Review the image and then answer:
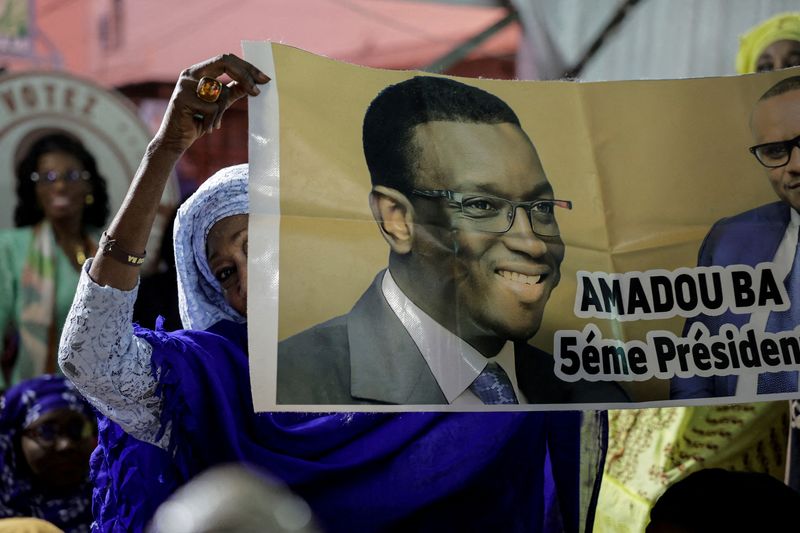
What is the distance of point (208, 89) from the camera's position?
2082mm

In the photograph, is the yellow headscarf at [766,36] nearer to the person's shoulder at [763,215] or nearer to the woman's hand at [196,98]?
the person's shoulder at [763,215]

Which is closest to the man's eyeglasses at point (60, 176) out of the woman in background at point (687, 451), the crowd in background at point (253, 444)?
the crowd in background at point (253, 444)

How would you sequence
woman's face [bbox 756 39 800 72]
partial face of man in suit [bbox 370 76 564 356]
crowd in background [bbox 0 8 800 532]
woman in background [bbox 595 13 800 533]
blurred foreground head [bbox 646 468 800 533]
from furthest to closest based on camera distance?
woman's face [bbox 756 39 800 72] < woman in background [bbox 595 13 800 533] < partial face of man in suit [bbox 370 76 564 356] < crowd in background [bbox 0 8 800 532] < blurred foreground head [bbox 646 468 800 533]

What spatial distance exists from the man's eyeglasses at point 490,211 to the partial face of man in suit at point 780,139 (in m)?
0.50

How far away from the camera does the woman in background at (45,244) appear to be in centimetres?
580

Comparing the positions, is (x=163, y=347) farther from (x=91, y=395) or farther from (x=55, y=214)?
(x=55, y=214)

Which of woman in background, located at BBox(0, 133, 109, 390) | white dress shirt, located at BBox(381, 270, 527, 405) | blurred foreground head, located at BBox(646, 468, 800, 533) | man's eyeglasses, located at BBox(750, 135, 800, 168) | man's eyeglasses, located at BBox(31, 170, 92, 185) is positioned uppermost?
man's eyeglasses, located at BBox(31, 170, 92, 185)

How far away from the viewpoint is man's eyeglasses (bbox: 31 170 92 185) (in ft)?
20.4

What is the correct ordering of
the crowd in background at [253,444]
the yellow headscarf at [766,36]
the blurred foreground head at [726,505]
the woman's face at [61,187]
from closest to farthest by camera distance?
the blurred foreground head at [726,505]
the crowd in background at [253,444]
the yellow headscarf at [766,36]
the woman's face at [61,187]

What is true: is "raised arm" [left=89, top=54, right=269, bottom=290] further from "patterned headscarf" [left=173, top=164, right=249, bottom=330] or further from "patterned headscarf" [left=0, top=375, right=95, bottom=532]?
"patterned headscarf" [left=0, top=375, right=95, bottom=532]

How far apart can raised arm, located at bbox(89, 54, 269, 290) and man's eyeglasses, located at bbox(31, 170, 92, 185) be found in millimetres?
4370

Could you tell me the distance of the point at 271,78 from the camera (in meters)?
2.14

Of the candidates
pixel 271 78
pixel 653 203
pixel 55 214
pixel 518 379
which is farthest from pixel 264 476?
pixel 55 214

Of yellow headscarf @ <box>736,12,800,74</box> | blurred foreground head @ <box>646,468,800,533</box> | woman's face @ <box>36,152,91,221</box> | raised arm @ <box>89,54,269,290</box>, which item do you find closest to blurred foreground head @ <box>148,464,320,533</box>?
blurred foreground head @ <box>646,468,800,533</box>
